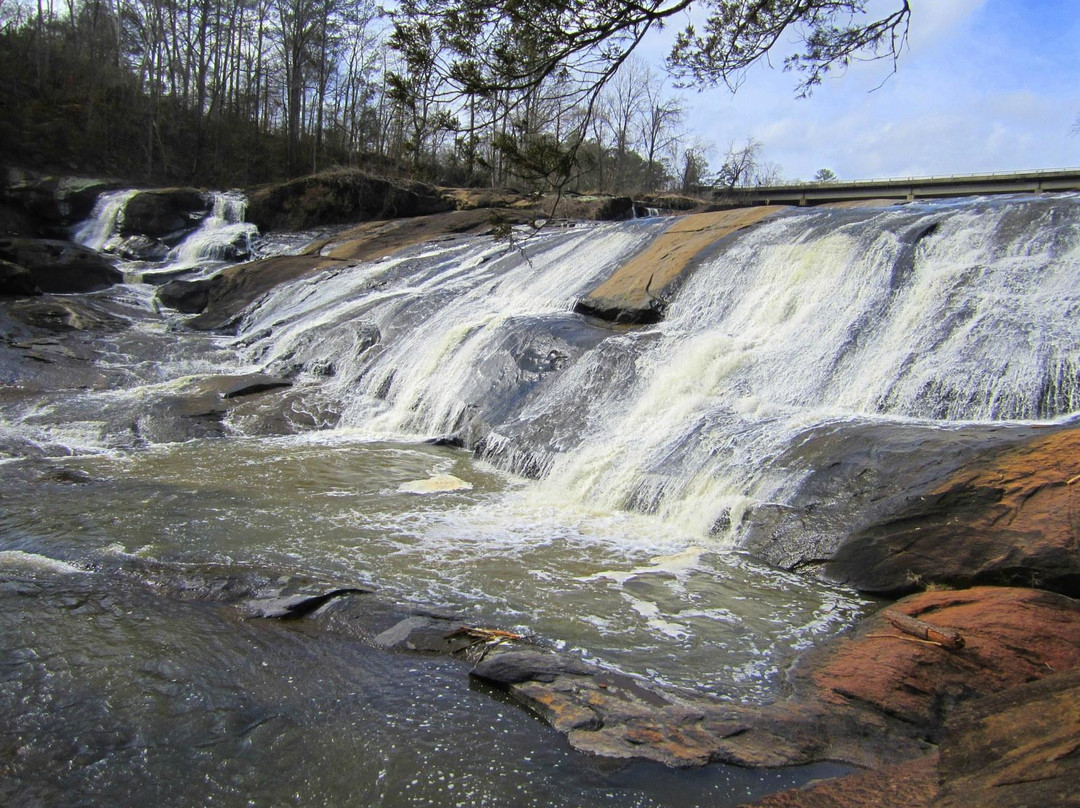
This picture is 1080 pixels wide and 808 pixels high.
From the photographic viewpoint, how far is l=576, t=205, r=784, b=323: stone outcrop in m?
9.69

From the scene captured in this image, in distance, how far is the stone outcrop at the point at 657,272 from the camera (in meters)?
9.69

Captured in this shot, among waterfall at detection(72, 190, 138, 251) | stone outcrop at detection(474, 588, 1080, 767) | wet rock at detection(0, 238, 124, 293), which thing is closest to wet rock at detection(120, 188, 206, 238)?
waterfall at detection(72, 190, 138, 251)

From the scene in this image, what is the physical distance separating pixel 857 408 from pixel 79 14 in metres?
36.4

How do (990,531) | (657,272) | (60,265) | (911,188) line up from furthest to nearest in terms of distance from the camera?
(911,188), (60,265), (657,272), (990,531)

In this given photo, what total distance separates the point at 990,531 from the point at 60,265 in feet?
54.0

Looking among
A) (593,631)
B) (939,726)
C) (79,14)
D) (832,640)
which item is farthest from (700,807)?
(79,14)

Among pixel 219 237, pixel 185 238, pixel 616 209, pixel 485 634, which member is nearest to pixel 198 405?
pixel 485 634

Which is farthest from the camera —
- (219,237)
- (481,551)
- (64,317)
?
(219,237)

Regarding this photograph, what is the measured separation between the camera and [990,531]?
194 inches

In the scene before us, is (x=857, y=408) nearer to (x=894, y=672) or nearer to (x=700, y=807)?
(x=894, y=672)

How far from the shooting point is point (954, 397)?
6.45 m

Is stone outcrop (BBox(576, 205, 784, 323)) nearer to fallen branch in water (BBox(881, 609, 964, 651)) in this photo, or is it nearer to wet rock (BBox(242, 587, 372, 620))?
fallen branch in water (BBox(881, 609, 964, 651))

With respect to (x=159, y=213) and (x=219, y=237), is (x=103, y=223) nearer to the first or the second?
(x=159, y=213)

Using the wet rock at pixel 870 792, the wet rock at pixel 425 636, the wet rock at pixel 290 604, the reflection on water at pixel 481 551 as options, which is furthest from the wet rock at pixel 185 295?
the wet rock at pixel 870 792
